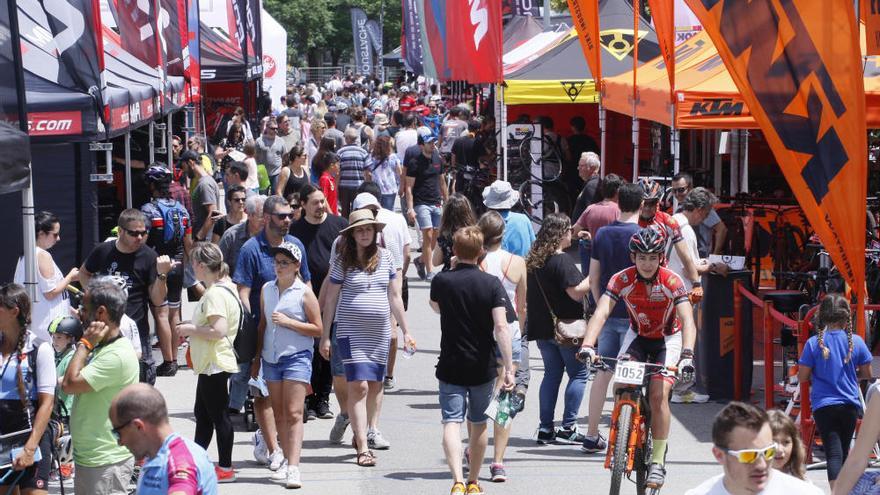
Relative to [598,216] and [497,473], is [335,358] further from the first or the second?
[598,216]

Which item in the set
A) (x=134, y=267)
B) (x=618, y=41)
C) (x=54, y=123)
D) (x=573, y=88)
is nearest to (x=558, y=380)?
(x=134, y=267)

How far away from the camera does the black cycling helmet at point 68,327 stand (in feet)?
24.1

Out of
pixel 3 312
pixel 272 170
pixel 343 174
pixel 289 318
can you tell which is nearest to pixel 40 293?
pixel 289 318

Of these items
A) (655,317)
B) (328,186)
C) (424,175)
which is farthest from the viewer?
Result: (424,175)

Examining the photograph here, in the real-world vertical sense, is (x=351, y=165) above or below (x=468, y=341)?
above

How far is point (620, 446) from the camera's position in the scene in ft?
25.1

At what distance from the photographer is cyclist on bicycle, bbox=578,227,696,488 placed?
7961 millimetres

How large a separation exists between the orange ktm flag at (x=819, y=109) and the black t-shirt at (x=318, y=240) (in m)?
3.55

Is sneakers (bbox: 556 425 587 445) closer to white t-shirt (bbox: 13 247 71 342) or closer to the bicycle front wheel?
the bicycle front wheel

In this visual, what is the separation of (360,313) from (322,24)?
85.0m

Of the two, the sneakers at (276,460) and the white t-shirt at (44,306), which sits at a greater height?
the white t-shirt at (44,306)

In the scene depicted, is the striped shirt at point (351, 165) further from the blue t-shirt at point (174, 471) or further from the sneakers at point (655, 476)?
the blue t-shirt at point (174, 471)

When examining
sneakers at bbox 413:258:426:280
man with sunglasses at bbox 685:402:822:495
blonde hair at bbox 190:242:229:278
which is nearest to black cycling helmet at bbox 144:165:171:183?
blonde hair at bbox 190:242:229:278

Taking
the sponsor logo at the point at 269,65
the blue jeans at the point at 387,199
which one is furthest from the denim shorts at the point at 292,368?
the sponsor logo at the point at 269,65
